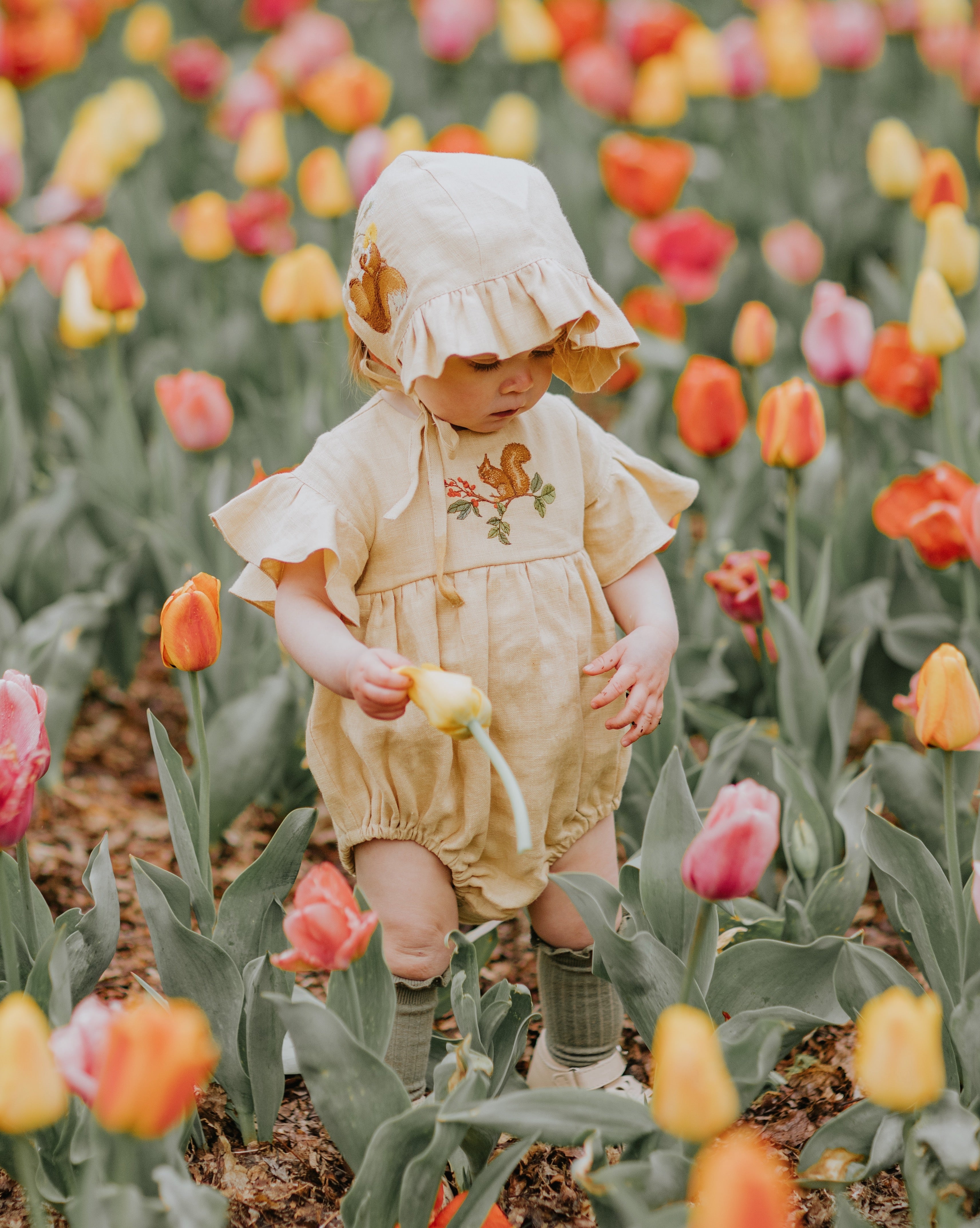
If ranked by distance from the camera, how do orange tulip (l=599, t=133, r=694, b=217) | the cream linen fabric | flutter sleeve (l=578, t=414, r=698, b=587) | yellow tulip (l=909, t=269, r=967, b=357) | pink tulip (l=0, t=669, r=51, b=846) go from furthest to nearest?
orange tulip (l=599, t=133, r=694, b=217) < yellow tulip (l=909, t=269, r=967, b=357) < flutter sleeve (l=578, t=414, r=698, b=587) < the cream linen fabric < pink tulip (l=0, t=669, r=51, b=846)

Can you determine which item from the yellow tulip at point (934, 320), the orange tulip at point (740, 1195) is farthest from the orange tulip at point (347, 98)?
the orange tulip at point (740, 1195)

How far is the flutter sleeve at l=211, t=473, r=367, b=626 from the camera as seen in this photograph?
57.0 inches

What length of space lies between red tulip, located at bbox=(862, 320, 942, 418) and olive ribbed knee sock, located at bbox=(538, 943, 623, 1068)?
4.70ft

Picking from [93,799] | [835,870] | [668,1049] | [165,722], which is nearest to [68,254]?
[165,722]

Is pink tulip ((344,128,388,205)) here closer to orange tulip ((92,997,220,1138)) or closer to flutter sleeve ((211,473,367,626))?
flutter sleeve ((211,473,367,626))

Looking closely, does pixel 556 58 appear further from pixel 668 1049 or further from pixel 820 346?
pixel 668 1049

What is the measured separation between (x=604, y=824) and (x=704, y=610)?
916 millimetres

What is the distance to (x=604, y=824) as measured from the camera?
1.69m

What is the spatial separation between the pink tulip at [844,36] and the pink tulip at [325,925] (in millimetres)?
4277

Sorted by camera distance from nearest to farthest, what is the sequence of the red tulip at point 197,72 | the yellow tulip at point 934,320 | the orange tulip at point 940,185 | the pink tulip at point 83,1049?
1. the pink tulip at point 83,1049
2. the yellow tulip at point 934,320
3. the orange tulip at point 940,185
4. the red tulip at point 197,72

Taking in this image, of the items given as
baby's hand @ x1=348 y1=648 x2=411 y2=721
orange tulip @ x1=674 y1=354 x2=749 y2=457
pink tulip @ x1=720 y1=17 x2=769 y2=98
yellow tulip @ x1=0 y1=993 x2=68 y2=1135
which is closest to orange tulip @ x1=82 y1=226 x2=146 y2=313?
orange tulip @ x1=674 y1=354 x2=749 y2=457

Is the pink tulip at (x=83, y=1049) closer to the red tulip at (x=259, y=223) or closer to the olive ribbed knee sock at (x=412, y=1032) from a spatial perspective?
the olive ribbed knee sock at (x=412, y=1032)

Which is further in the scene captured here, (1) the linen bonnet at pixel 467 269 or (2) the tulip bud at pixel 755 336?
(2) the tulip bud at pixel 755 336

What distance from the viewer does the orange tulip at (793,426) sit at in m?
2.07
